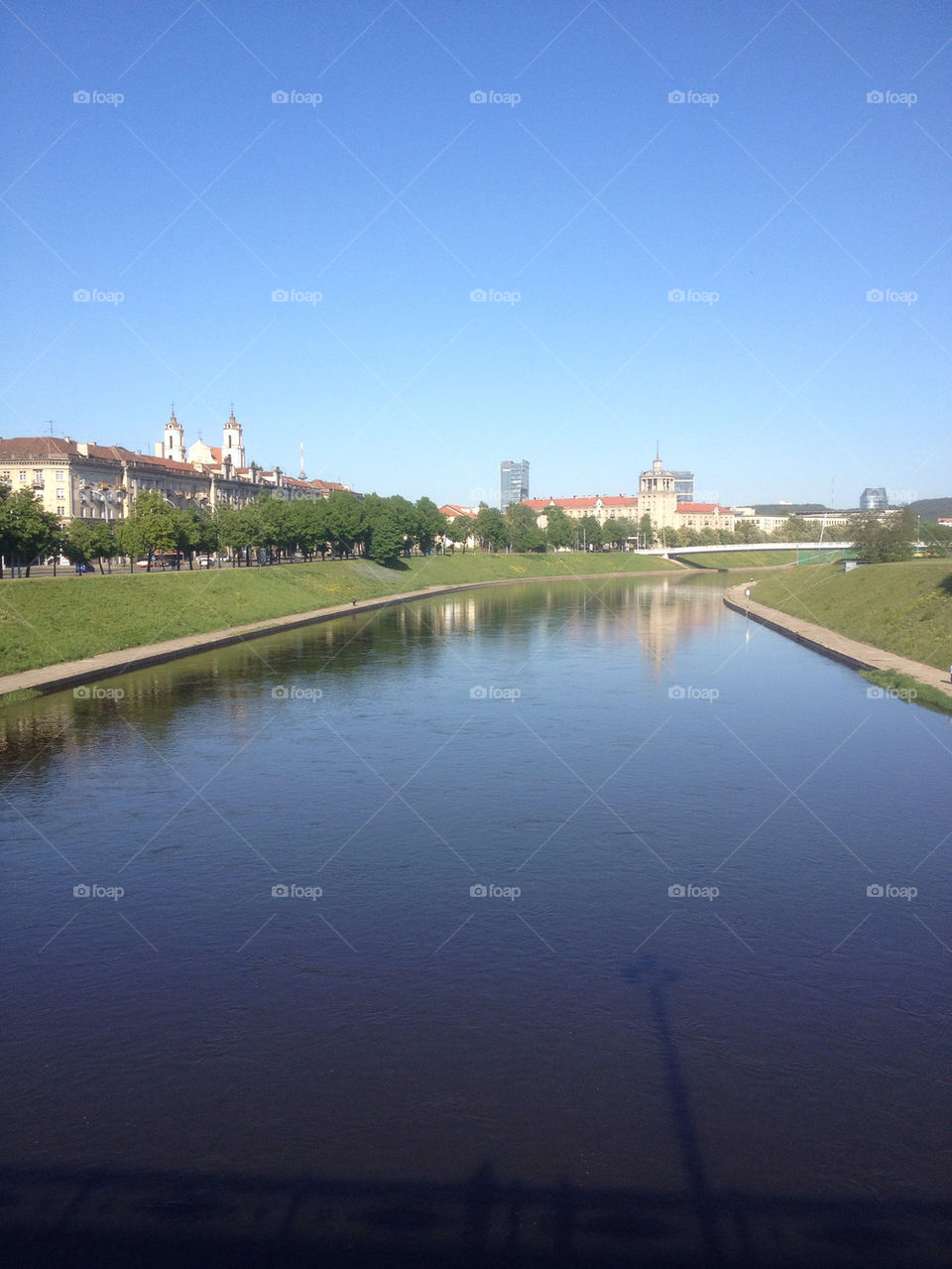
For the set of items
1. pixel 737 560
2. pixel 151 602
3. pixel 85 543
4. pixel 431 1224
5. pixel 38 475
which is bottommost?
pixel 431 1224

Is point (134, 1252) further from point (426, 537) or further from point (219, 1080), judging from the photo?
point (426, 537)

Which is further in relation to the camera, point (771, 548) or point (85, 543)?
point (771, 548)

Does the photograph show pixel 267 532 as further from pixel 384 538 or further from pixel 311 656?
pixel 311 656

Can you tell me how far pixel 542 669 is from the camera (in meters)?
37.0

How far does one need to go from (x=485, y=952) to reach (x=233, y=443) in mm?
132292

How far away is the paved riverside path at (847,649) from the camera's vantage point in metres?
32.6

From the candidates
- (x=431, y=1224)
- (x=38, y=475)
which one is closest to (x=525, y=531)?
(x=38, y=475)

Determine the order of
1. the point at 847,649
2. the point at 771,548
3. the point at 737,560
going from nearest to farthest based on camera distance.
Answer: the point at 847,649 < the point at 771,548 < the point at 737,560

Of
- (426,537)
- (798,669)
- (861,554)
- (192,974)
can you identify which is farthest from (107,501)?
(192,974)

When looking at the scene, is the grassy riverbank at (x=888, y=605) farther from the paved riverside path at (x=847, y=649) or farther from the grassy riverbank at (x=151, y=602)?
the grassy riverbank at (x=151, y=602)

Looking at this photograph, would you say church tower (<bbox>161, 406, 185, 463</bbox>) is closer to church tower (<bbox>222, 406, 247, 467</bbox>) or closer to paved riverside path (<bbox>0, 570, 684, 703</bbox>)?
church tower (<bbox>222, 406, 247, 467</bbox>)

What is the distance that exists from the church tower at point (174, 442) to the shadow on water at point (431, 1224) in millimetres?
126046

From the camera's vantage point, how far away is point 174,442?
417 feet

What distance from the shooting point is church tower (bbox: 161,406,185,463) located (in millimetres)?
126625
